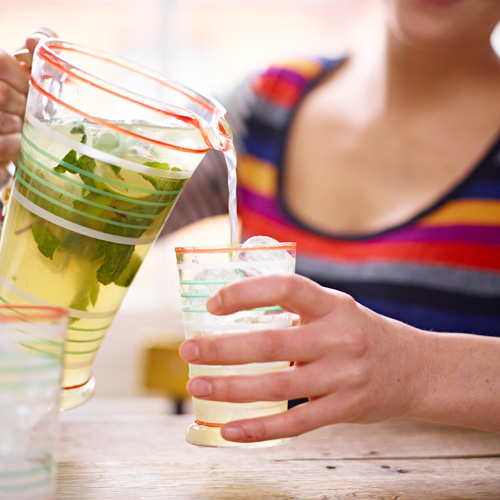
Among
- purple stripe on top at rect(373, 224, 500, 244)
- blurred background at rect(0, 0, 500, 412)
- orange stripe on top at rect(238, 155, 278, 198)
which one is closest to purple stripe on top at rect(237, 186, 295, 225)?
orange stripe on top at rect(238, 155, 278, 198)

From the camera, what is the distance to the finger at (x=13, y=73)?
32.9 inches

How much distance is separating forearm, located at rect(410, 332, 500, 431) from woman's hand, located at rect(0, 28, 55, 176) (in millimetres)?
589

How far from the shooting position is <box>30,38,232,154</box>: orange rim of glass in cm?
62

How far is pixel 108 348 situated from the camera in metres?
2.92

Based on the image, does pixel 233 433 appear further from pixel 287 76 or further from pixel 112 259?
pixel 287 76

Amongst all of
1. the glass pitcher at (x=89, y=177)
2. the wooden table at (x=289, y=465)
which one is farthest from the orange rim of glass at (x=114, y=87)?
the wooden table at (x=289, y=465)

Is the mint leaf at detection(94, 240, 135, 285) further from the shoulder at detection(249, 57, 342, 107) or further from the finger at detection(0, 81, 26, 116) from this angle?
the shoulder at detection(249, 57, 342, 107)

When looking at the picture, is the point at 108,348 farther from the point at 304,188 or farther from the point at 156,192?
the point at 156,192

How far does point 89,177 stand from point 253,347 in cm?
23

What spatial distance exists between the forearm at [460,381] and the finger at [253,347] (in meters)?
0.17

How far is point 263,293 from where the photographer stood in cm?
55

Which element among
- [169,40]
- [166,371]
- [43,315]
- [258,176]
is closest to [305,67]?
[258,176]

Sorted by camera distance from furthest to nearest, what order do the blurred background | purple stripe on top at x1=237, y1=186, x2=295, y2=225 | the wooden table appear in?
1. the blurred background
2. purple stripe on top at x1=237, y1=186, x2=295, y2=225
3. the wooden table

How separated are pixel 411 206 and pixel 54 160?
85 centimetres
